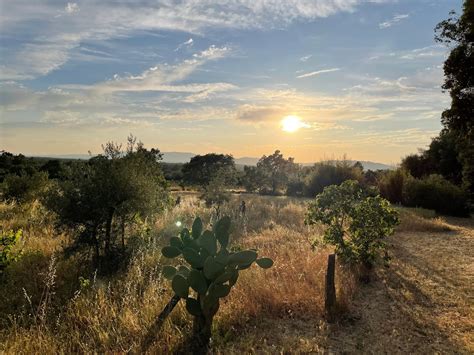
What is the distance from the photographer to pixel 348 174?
25.6 m

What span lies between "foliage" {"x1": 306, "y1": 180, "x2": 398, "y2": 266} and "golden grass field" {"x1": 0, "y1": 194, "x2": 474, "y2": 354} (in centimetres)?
47

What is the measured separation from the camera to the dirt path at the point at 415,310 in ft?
16.5

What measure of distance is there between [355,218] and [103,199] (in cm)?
529

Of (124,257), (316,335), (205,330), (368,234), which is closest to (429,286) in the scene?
(368,234)

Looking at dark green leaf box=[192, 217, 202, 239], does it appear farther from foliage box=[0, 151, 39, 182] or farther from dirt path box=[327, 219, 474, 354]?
foliage box=[0, 151, 39, 182]

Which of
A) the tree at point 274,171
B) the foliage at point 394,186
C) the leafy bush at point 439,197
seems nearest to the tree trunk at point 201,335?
the leafy bush at point 439,197

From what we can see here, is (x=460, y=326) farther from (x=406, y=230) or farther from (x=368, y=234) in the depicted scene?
(x=406, y=230)

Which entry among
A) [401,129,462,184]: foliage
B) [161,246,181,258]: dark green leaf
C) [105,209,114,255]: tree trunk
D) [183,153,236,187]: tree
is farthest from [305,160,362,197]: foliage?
[161,246,181,258]: dark green leaf

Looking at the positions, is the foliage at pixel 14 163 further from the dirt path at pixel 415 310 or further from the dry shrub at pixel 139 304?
the dirt path at pixel 415 310

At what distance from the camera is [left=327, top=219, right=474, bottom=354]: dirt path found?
5035mm

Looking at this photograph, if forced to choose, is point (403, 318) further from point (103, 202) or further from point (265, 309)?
point (103, 202)

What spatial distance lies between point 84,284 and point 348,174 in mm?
22057

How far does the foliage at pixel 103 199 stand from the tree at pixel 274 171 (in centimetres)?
2318

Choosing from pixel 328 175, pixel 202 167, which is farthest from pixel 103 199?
pixel 202 167
